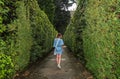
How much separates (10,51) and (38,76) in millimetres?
3400

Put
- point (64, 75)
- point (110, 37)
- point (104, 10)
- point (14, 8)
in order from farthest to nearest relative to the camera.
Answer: point (64, 75) → point (14, 8) → point (104, 10) → point (110, 37)

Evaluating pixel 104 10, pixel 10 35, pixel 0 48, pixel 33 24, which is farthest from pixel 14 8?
pixel 33 24

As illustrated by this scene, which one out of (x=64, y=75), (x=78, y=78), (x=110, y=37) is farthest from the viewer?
(x=64, y=75)

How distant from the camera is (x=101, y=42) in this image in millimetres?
7625

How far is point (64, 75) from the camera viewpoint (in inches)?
429

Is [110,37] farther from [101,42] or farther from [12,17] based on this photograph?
[12,17]

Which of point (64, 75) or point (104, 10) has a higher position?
point (104, 10)

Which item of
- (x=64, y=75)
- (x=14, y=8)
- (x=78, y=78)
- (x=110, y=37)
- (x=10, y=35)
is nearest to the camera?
(x=110, y=37)

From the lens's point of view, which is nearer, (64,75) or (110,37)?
(110,37)

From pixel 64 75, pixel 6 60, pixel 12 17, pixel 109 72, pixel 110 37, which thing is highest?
pixel 12 17

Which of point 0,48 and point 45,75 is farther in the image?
point 45,75

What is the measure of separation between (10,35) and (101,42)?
2.74m

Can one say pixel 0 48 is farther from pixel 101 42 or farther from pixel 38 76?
pixel 38 76

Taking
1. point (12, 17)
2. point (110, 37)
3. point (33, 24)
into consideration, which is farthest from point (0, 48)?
point (33, 24)
